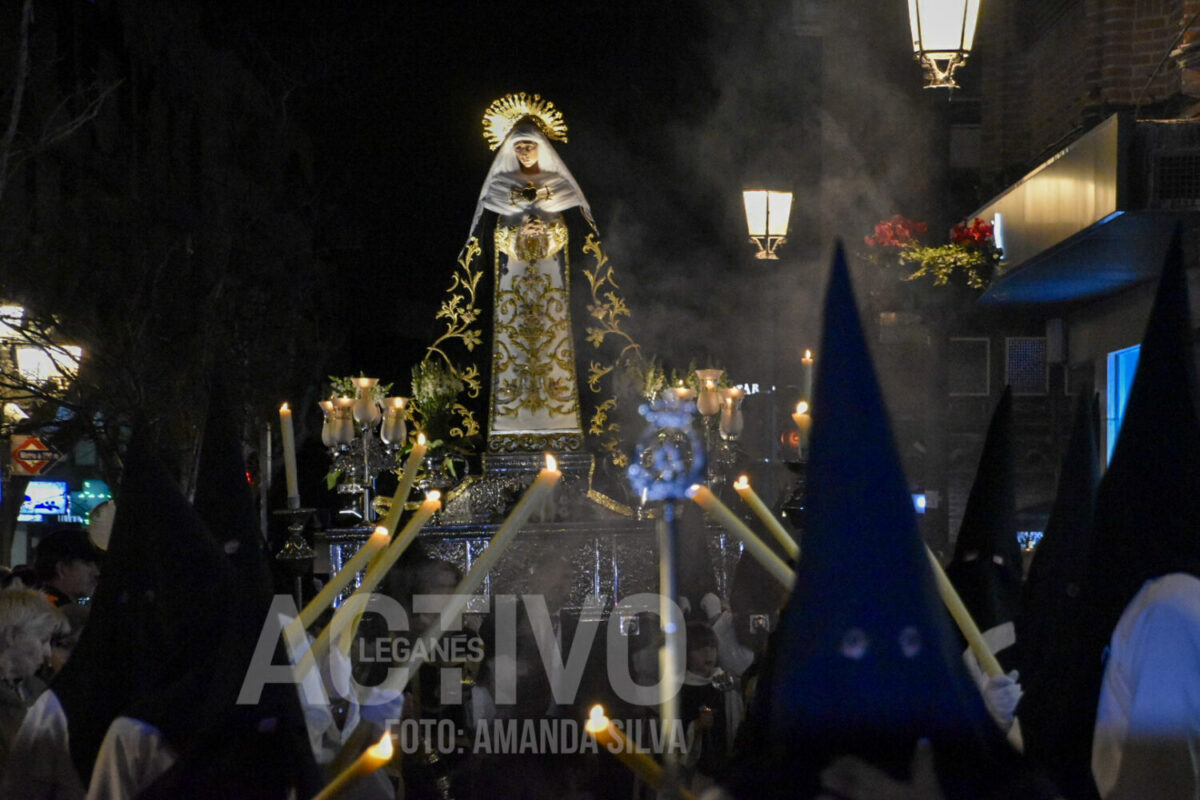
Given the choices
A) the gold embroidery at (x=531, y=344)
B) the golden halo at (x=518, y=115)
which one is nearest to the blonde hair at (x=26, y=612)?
the gold embroidery at (x=531, y=344)

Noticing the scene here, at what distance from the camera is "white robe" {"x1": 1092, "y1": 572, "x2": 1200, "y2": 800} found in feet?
9.49

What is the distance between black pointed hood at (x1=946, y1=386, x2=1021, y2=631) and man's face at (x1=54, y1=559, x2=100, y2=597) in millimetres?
4912

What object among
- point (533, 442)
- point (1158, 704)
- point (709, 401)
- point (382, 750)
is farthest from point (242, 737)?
point (533, 442)

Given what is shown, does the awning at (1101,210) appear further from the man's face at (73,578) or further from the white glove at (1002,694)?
the man's face at (73,578)

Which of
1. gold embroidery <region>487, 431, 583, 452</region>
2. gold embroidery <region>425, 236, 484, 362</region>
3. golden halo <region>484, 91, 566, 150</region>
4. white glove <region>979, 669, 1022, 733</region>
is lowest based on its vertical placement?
white glove <region>979, 669, 1022, 733</region>

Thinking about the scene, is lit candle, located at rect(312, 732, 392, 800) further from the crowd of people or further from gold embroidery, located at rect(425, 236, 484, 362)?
→ gold embroidery, located at rect(425, 236, 484, 362)

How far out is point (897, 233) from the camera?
37.8ft

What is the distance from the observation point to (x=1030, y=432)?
15367 mm

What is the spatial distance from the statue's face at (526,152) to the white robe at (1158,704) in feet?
30.7

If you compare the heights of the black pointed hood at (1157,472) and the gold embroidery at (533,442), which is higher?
the black pointed hood at (1157,472)

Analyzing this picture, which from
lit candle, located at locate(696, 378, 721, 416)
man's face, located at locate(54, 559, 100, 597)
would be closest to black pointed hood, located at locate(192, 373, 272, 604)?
man's face, located at locate(54, 559, 100, 597)

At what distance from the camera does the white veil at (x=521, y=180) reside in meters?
11.8

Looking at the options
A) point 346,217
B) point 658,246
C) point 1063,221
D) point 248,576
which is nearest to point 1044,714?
point 248,576

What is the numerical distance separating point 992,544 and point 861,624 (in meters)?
2.10
